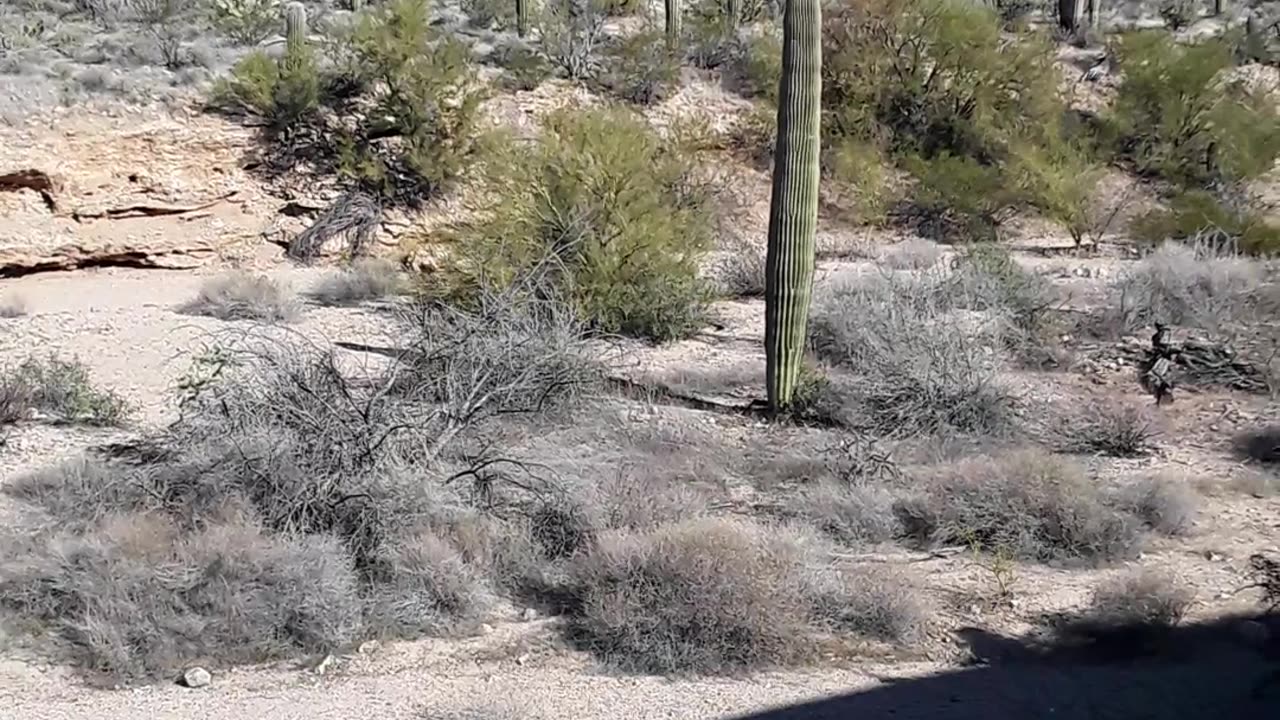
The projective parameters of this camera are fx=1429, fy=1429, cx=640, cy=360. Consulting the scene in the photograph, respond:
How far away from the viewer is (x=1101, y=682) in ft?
23.4

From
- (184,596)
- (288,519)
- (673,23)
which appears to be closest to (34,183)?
(673,23)

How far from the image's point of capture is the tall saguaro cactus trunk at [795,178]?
11406 millimetres

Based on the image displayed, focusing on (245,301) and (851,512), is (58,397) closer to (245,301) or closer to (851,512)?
(245,301)

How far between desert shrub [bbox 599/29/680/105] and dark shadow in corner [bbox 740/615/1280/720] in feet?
59.5

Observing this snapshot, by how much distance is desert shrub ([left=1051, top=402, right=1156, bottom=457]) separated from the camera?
1084cm

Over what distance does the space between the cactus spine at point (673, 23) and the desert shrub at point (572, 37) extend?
4.18 ft

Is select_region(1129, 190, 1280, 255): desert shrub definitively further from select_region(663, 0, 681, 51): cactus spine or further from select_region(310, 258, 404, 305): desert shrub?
select_region(310, 258, 404, 305): desert shrub

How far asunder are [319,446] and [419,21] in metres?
14.6

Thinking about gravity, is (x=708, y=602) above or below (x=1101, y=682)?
above

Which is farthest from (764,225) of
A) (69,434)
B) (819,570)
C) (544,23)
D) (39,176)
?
(819,570)

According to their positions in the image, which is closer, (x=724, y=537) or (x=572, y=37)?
(x=724, y=537)

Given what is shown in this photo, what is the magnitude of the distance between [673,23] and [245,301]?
1198 centimetres

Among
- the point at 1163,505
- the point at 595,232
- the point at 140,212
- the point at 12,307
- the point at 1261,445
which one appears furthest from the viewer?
the point at 140,212

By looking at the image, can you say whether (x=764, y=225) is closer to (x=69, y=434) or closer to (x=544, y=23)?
(x=544, y=23)
